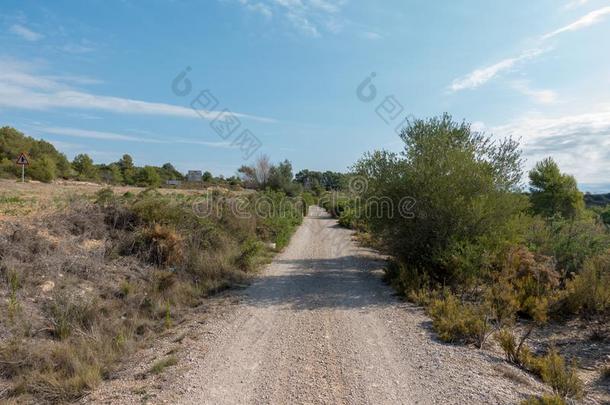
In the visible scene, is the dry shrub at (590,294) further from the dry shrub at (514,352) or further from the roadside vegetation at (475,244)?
the dry shrub at (514,352)

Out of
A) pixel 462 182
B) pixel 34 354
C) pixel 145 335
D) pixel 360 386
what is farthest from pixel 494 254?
pixel 34 354

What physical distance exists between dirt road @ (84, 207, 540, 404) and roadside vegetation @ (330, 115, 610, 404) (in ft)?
3.45

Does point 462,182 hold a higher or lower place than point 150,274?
higher

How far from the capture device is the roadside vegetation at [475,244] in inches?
346

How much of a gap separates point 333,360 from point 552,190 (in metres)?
38.8

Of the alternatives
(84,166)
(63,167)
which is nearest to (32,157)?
(63,167)

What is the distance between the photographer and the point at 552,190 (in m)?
37.2

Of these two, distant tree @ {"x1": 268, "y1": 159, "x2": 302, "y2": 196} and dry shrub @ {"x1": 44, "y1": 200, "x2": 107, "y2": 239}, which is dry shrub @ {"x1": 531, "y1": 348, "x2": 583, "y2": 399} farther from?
distant tree @ {"x1": 268, "y1": 159, "x2": 302, "y2": 196}

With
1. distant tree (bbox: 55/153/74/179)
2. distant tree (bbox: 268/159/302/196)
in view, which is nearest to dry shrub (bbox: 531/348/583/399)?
distant tree (bbox: 268/159/302/196)

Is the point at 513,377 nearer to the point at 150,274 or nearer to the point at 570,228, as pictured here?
the point at 150,274

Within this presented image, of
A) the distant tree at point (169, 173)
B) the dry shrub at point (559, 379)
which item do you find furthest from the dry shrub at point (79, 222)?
the distant tree at point (169, 173)

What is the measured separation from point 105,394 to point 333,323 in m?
4.16

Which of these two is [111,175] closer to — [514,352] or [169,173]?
[169,173]

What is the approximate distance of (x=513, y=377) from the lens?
552 centimetres
